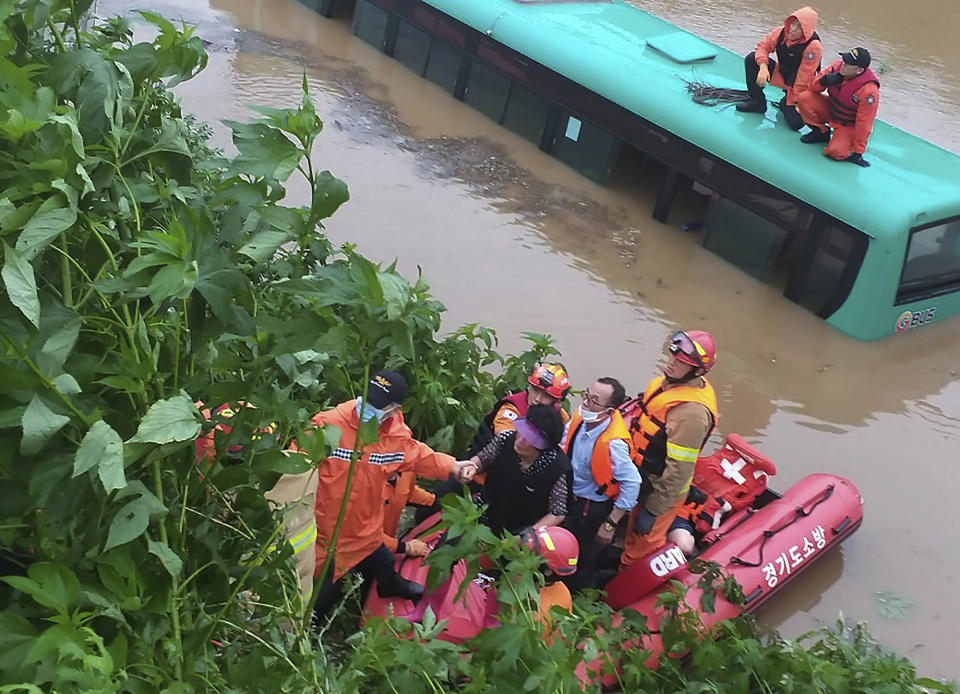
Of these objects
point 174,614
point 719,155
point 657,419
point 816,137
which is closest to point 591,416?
point 657,419

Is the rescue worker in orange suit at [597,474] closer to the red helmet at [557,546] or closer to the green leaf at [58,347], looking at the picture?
the red helmet at [557,546]

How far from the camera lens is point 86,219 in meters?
1.58

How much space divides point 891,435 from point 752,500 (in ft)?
8.01

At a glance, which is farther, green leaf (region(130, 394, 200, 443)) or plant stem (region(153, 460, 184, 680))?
plant stem (region(153, 460, 184, 680))

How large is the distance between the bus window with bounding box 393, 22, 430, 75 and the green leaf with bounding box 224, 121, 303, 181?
404 inches

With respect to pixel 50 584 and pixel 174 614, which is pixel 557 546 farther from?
pixel 50 584

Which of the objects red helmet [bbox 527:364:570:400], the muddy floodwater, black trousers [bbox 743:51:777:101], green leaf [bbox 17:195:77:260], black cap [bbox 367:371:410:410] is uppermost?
green leaf [bbox 17:195:77:260]

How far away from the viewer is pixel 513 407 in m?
4.98

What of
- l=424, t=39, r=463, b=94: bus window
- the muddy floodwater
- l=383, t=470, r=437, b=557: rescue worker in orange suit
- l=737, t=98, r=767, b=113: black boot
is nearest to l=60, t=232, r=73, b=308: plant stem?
l=383, t=470, r=437, b=557: rescue worker in orange suit

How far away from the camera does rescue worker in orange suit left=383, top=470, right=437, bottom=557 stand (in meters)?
4.34

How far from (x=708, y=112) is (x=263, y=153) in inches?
300

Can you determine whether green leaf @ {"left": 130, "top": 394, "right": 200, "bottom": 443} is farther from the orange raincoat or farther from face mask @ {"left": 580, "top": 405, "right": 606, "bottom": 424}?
the orange raincoat

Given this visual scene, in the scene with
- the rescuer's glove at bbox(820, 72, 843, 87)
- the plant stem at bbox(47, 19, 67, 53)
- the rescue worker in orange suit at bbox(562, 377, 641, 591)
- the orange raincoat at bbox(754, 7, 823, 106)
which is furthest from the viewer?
the orange raincoat at bbox(754, 7, 823, 106)

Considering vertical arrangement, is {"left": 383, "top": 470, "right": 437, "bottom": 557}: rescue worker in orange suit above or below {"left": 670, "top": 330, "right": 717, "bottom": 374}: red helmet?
below
